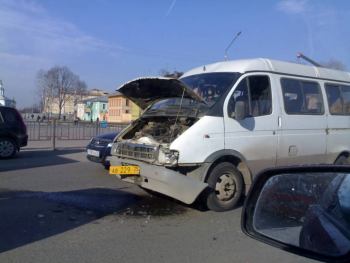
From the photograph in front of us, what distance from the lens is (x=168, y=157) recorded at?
732 centimetres

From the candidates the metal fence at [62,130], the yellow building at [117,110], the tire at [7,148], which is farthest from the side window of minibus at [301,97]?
the yellow building at [117,110]

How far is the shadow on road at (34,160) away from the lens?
13.3 metres

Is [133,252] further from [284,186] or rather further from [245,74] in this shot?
[245,74]

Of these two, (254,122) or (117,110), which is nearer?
(254,122)

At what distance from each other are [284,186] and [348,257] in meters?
0.79

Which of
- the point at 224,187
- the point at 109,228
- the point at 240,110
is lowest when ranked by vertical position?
the point at 109,228

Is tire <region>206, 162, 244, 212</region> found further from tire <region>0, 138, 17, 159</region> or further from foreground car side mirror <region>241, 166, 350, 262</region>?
tire <region>0, 138, 17, 159</region>

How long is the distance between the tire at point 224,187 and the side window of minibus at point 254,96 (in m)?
0.94

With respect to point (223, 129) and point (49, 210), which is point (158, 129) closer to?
point (223, 129)

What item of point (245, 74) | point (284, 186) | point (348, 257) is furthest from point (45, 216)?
point (348, 257)

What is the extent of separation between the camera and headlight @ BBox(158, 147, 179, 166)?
7266 millimetres

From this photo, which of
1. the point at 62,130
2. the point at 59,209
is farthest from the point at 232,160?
the point at 62,130

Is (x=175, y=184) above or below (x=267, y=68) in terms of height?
below

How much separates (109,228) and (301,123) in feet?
14.6
